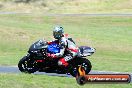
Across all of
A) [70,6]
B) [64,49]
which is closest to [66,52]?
[64,49]

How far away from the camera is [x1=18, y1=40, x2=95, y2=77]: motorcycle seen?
1573 cm

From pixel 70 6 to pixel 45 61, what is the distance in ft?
150

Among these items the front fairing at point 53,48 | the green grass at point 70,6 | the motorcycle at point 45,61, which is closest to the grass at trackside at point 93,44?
the motorcycle at point 45,61

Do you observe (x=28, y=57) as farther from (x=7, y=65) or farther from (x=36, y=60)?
(x=7, y=65)

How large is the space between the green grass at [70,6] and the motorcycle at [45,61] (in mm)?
41271

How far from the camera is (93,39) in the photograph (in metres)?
32.0

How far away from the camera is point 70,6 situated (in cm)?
6109

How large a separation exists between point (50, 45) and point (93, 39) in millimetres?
16546

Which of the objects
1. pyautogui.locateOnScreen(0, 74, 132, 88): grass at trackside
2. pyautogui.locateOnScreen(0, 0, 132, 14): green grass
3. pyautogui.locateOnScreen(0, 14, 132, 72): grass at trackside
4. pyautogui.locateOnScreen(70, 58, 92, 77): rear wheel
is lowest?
pyautogui.locateOnScreen(0, 0, 132, 14): green grass

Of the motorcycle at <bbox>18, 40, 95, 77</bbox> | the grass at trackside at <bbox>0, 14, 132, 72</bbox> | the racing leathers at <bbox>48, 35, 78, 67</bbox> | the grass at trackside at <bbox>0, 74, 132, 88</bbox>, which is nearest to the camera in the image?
the grass at trackside at <bbox>0, 74, 132, 88</bbox>

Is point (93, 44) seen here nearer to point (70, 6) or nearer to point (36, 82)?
point (36, 82)

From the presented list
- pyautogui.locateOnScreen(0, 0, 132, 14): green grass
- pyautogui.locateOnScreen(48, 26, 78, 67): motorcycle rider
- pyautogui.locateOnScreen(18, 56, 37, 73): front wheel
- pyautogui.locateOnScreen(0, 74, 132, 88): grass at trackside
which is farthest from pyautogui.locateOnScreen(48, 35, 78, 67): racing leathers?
pyautogui.locateOnScreen(0, 0, 132, 14): green grass

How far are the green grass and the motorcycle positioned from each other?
41271 mm

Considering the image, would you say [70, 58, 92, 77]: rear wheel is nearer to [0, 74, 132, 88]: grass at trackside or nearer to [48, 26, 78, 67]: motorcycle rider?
[48, 26, 78, 67]: motorcycle rider
